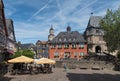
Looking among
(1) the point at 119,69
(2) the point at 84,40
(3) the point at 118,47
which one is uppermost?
(2) the point at 84,40

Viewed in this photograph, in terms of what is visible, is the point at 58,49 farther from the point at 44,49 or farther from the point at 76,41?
the point at 44,49

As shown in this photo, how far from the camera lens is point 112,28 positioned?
161 feet

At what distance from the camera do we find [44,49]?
109 meters

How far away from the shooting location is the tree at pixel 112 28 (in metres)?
46.2

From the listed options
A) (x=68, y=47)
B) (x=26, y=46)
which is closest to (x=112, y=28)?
(x=68, y=47)

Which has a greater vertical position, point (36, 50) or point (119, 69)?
point (36, 50)

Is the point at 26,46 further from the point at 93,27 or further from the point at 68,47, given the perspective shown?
the point at 93,27

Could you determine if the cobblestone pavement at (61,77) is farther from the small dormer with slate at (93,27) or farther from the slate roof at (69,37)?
the slate roof at (69,37)

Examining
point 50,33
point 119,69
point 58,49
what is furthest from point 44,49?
point 119,69

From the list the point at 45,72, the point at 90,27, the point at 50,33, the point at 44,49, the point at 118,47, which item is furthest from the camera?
the point at 44,49

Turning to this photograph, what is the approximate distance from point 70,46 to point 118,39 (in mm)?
34665

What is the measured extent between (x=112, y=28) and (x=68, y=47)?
31602 millimetres

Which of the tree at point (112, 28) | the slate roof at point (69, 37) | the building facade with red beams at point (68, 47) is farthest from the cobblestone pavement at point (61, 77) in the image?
the slate roof at point (69, 37)

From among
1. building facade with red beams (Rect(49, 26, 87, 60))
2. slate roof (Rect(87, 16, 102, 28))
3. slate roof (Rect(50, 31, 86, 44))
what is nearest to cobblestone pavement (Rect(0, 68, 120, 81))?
building facade with red beams (Rect(49, 26, 87, 60))
